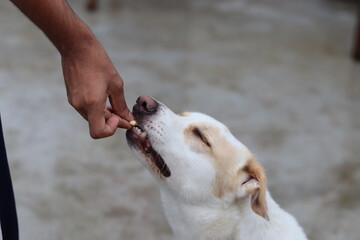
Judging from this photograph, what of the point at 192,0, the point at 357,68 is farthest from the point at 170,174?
the point at 192,0

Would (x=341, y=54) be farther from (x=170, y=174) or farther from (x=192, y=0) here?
(x=170, y=174)

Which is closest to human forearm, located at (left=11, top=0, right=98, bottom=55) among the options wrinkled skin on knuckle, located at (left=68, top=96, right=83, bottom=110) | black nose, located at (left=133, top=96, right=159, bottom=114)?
wrinkled skin on knuckle, located at (left=68, top=96, right=83, bottom=110)

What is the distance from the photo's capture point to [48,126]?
14.0ft

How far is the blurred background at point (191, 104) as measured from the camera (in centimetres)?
344

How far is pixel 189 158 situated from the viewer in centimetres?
223

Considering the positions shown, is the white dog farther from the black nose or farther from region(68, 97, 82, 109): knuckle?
region(68, 97, 82, 109): knuckle

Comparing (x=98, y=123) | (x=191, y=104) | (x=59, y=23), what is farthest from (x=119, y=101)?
(x=191, y=104)

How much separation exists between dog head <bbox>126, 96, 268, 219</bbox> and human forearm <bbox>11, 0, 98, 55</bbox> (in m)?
0.65

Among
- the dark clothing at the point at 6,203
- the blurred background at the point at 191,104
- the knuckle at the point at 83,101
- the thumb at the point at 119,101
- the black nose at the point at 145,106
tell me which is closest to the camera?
the knuckle at the point at 83,101

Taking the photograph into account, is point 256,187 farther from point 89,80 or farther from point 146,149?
point 89,80

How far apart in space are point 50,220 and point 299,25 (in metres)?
4.56

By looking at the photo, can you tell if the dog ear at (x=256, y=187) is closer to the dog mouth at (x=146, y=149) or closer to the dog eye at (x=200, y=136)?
the dog eye at (x=200, y=136)

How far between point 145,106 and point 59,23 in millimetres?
737

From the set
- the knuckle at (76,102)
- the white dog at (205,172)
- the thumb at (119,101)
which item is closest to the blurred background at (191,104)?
the white dog at (205,172)
